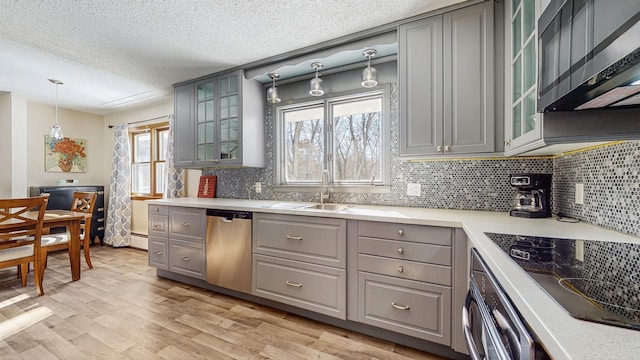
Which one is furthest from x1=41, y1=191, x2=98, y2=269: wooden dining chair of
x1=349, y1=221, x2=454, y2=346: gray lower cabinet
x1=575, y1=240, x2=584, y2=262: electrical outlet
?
x1=575, y1=240, x2=584, y2=262: electrical outlet

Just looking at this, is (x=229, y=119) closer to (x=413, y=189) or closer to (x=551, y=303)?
(x=413, y=189)

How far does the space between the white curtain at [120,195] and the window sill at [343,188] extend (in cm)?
312

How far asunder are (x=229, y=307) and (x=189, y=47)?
2334 millimetres

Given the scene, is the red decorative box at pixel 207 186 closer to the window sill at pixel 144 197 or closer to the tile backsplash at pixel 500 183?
the tile backsplash at pixel 500 183

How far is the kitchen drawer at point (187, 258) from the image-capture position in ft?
8.62

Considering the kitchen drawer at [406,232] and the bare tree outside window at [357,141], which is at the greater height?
the bare tree outside window at [357,141]

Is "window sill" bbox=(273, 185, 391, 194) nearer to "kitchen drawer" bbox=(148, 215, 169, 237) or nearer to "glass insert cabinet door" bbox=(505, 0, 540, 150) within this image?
"glass insert cabinet door" bbox=(505, 0, 540, 150)

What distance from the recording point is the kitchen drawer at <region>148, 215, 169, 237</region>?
2889mm

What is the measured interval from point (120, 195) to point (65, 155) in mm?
1153

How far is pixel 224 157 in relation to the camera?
9.57 ft

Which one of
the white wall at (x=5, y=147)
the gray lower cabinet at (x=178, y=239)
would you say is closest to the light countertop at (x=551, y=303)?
the gray lower cabinet at (x=178, y=239)

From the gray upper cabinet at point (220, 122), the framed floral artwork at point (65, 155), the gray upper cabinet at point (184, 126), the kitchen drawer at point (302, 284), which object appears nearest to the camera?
the kitchen drawer at point (302, 284)

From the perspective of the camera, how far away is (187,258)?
272 centimetres

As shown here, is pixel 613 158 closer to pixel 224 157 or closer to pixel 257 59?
pixel 257 59
